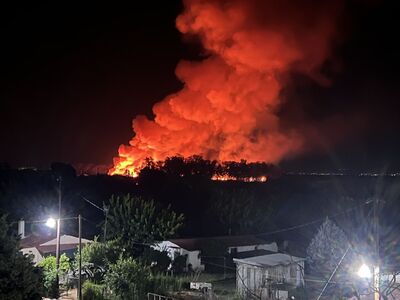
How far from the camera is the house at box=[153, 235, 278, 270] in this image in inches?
952

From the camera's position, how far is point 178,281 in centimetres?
1836

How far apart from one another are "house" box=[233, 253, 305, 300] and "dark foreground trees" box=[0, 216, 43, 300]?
8045mm

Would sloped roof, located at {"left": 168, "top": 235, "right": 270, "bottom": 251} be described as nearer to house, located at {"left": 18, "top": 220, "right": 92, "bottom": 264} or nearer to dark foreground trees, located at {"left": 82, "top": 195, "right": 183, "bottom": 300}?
dark foreground trees, located at {"left": 82, "top": 195, "right": 183, "bottom": 300}

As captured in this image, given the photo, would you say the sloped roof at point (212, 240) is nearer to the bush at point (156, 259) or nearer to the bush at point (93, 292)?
the bush at point (156, 259)

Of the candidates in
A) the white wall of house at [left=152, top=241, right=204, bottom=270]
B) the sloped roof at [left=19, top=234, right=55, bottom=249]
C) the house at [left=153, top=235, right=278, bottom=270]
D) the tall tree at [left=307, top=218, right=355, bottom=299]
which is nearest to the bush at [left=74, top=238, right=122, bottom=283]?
the sloped roof at [left=19, top=234, right=55, bottom=249]

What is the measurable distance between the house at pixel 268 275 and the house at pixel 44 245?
23.5 feet

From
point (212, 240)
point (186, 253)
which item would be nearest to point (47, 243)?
point (186, 253)

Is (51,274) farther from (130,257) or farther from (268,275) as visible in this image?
(268,275)

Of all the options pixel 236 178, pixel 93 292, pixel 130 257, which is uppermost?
pixel 236 178

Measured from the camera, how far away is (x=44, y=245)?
2152cm

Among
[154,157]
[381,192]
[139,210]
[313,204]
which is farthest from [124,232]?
[381,192]

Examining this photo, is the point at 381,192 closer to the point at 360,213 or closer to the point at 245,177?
the point at 245,177

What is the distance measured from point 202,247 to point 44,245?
24.8ft

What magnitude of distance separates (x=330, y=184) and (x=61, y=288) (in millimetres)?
43400
